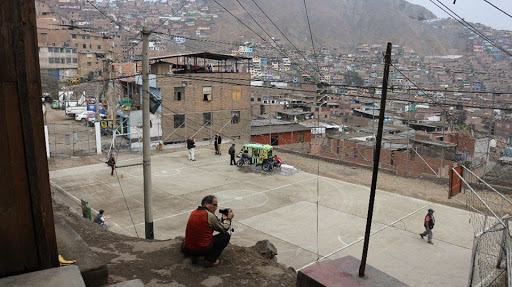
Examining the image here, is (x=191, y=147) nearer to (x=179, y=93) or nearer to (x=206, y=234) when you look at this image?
(x=179, y=93)

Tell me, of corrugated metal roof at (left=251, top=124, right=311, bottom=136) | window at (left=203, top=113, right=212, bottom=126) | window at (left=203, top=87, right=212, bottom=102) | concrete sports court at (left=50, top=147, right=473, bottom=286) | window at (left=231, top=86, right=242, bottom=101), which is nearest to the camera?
concrete sports court at (left=50, top=147, right=473, bottom=286)

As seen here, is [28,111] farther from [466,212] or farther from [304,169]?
[304,169]

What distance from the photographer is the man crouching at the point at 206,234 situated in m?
5.50

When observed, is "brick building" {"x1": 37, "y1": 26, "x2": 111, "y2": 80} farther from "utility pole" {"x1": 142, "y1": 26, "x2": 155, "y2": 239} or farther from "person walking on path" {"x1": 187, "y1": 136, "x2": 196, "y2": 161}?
"utility pole" {"x1": 142, "y1": 26, "x2": 155, "y2": 239}

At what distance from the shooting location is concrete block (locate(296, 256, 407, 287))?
408 cm

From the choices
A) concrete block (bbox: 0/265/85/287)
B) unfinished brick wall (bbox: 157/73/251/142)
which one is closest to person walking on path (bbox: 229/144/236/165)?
unfinished brick wall (bbox: 157/73/251/142)

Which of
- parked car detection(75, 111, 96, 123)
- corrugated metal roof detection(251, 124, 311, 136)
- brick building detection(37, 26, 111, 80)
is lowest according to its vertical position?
corrugated metal roof detection(251, 124, 311, 136)

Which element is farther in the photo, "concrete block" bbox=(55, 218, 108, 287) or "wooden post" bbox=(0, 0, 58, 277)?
"concrete block" bbox=(55, 218, 108, 287)

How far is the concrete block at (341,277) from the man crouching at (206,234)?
1594mm

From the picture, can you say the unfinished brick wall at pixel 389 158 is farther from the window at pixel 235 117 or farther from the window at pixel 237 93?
the window at pixel 237 93

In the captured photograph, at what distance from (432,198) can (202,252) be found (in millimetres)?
15192

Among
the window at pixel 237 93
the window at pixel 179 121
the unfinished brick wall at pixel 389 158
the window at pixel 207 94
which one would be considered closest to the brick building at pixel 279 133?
the window at pixel 237 93

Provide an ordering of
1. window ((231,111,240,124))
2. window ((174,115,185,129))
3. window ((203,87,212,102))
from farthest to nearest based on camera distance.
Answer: window ((231,111,240,124)) → window ((203,87,212,102)) → window ((174,115,185,129))

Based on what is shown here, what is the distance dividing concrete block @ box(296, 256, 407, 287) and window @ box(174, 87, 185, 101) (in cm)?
2681
